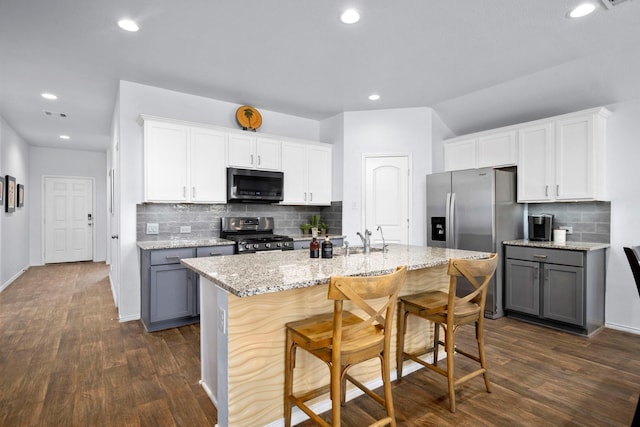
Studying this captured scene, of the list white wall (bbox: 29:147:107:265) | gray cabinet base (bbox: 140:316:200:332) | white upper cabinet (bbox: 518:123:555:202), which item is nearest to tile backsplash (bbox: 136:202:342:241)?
gray cabinet base (bbox: 140:316:200:332)

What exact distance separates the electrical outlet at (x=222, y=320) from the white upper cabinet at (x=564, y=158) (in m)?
3.81

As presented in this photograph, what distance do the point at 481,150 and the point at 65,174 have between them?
867 cm

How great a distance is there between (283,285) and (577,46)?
346cm

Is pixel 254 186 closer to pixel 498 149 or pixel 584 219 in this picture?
pixel 498 149

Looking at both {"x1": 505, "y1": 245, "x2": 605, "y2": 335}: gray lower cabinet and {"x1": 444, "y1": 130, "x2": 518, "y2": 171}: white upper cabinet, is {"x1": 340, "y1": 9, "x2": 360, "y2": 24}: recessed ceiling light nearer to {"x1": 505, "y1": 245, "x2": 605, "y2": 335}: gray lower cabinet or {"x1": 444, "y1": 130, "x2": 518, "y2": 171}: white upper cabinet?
{"x1": 444, "y1": 130, "x2": 518, "y2": 171}: white upper cabinet

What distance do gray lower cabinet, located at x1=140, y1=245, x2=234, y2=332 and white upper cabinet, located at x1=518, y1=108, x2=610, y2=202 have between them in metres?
3.89

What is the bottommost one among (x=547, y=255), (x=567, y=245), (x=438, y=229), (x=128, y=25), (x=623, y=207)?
(x=547, y=255)

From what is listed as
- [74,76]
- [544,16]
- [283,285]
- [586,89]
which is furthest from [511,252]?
[74,76]

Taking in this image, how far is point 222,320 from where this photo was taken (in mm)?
1796

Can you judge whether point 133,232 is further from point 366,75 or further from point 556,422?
point 556,422

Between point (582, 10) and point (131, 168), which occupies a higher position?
point (582, 10)

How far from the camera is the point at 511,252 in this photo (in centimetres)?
394

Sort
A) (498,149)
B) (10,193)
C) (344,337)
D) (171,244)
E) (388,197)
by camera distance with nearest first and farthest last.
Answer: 1. (344,337)
2. (171,244)
3. (498,149)
4. (388,197)
5. (10,193)

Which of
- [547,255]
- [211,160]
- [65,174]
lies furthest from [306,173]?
[65,174]
